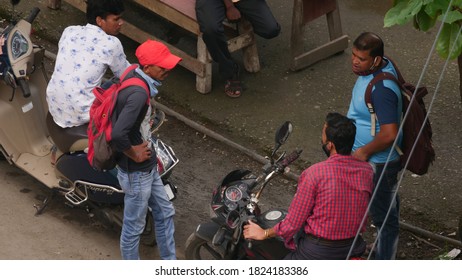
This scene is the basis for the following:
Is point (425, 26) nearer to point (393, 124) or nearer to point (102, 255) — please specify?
point (393, 124)

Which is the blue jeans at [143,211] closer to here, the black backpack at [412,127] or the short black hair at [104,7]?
the short black hair at [104,7]

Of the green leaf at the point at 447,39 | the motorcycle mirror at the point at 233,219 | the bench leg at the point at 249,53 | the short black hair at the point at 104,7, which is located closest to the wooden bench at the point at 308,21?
the bench leg at the point at 249,53

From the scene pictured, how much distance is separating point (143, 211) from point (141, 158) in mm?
445

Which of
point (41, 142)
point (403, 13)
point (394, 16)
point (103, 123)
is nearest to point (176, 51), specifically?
point (41, 142)

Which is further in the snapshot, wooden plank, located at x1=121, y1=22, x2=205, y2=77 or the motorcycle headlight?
wooden plank, located at x1=121, y1=22, x2=205, y2=77

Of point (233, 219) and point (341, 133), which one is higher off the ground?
point (341, 133)

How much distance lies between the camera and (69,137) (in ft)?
22.2

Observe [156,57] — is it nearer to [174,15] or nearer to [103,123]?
[103,123]

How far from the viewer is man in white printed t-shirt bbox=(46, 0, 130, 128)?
6594 millimetres

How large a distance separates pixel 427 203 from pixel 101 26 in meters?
2.86

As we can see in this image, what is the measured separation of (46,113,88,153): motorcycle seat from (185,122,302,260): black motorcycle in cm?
112

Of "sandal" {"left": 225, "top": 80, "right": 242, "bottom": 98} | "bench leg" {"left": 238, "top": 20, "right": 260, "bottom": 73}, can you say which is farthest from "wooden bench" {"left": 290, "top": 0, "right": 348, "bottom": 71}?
"sandal" {"left": 225, "top": 80, "right": 242, "bottom": 98}

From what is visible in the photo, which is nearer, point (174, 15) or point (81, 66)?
point (81, 66)

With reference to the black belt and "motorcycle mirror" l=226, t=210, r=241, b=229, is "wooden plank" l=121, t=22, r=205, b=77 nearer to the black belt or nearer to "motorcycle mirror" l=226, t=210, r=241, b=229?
"motorcycle mirror" l=226, t=210, r=241, b=229
